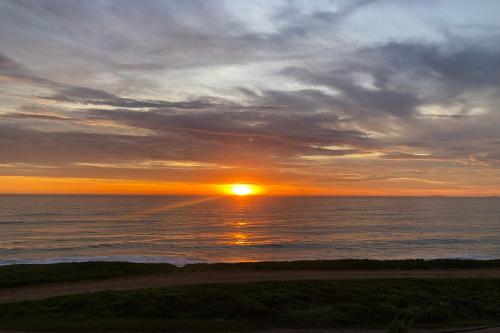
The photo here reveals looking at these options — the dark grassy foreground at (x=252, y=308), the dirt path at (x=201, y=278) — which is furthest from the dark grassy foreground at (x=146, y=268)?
the dark grassy foreground at (x=252, y=308)

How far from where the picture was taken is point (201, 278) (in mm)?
21578

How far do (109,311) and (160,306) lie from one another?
1716 mm

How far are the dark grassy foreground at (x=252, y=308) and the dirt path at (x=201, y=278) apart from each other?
2.80 m

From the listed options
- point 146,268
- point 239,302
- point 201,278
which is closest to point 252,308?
point 239,302

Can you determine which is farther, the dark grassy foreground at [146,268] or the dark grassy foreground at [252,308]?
the dark grassy foreground at [146,268]

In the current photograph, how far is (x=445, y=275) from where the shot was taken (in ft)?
75.2

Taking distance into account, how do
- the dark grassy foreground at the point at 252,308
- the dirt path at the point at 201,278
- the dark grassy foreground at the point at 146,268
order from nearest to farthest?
the dark grassy foreground at the point at 252,308 < the dirt path at the point at 201,278 < the dark grassy foreground at the point at 146,268

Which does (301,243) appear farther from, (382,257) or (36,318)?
(36,318)

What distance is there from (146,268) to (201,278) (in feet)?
14.4

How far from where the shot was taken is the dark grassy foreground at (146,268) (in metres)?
21.8

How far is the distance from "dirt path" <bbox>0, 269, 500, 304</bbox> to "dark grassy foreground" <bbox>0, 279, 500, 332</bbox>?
2.80 meters

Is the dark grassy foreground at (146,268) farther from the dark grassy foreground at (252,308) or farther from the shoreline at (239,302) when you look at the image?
the dark grassy foreground at (252,308)

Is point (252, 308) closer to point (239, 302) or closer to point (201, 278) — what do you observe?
point (239, 302)

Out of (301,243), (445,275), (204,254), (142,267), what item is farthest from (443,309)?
(301,243)
